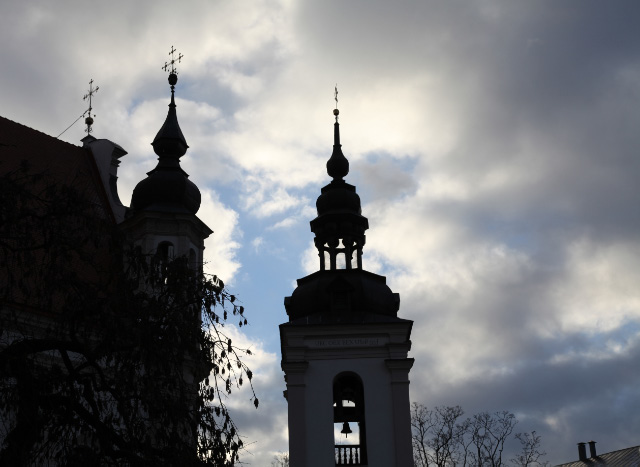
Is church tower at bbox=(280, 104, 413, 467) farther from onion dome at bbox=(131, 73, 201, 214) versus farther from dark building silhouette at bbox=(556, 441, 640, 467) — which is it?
dark building silhouette at bbox=(556, 441, 640, 467)

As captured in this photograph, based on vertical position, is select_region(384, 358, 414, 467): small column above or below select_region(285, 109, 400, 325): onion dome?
below

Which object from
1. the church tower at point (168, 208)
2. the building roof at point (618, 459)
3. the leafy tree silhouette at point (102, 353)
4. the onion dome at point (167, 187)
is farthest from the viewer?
the building roof at point (618, 459)

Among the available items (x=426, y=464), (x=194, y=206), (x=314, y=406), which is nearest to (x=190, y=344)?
(x=314, y=406)

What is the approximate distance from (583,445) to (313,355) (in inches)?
1055

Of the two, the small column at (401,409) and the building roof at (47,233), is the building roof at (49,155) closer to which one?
the small column at (401,409)

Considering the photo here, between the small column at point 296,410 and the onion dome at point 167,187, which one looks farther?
the onion dome at point 167,187

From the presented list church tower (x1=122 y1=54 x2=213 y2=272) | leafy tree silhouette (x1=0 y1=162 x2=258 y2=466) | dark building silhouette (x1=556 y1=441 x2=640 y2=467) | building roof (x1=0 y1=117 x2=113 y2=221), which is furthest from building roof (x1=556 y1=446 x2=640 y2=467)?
leafy tree silhouette (x1=0 y1=162 x2=258 y2=466)

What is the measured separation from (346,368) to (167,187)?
6.77 metres

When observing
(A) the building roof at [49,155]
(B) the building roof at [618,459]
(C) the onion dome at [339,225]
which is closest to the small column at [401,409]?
(C) the onion dome at [339,225]

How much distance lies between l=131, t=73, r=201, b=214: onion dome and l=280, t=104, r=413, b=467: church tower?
398 centimetres

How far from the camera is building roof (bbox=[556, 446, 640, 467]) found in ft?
134

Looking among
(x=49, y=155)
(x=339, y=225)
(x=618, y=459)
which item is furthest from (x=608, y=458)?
(x=49, y=155)

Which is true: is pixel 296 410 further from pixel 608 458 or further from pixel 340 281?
pixel 608 458

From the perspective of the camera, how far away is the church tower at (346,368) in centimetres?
2303
